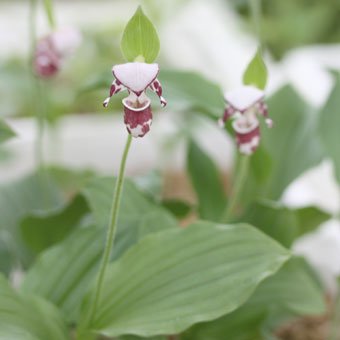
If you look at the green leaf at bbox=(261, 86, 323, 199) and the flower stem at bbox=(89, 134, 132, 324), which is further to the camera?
the green leaf at bbox=(261, 86, 323, 199)

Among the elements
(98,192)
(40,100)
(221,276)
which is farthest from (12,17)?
(221,276)

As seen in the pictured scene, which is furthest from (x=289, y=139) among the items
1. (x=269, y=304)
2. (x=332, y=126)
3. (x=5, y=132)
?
(x=5, y=132)

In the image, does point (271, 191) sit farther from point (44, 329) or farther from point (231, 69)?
point (231, 69)

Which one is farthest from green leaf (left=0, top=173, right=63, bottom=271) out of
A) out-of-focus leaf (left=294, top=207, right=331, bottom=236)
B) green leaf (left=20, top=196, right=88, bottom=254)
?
out-of-focus leaf (left=294, top=207, right=331, bottom=236)

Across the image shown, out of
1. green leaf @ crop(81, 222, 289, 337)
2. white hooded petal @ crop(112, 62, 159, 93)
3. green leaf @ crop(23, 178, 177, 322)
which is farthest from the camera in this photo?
green leaf @ crop(23, 178, 177, 322)

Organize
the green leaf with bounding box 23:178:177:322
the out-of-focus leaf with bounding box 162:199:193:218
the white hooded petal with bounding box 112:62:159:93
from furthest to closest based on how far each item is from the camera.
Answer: the out-of-focus leaf with bounding box 162:199:193:218, the green leaf with bounding box 23:178:177:322, the white hooded petal with bounding box 112:62:159:93

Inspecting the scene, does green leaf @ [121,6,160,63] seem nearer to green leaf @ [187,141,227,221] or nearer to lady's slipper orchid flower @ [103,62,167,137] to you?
lady's slipper orchid flower @ [103,62,167,137]

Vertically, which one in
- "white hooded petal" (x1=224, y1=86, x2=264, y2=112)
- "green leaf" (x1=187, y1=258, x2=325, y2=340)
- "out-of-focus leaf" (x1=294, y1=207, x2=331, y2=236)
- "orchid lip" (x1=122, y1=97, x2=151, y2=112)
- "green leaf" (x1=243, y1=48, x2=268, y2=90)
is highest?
"orchid lip" (x1=122, y1=97, x2=151, y2=112)
